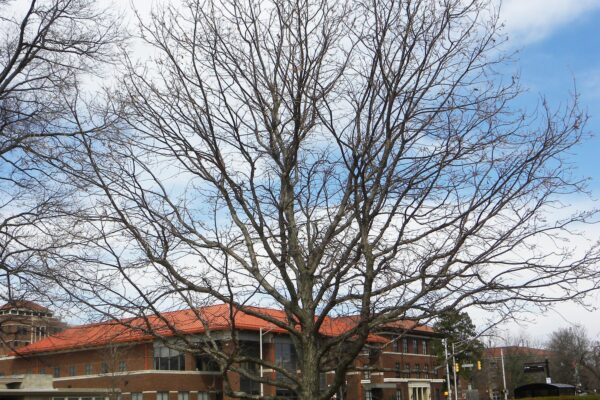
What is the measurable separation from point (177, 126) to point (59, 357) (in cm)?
5450

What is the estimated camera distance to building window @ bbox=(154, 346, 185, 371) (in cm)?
5194

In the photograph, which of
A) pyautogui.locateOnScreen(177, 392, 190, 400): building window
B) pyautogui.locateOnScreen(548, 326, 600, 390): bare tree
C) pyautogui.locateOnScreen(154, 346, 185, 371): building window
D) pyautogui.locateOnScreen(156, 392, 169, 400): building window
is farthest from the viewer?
pyautogui.locateOnScreen(548, 326, 600, 390): bare tree

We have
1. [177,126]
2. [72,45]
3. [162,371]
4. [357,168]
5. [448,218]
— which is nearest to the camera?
[357,168]

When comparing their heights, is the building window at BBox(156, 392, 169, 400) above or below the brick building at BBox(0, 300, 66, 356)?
below

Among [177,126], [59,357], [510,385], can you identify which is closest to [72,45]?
[177,126]

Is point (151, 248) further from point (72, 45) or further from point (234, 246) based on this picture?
point (72, 45)

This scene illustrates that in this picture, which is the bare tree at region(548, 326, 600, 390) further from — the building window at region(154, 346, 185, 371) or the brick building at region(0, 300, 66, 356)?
the brick building at region(0, 300, 66, 356)

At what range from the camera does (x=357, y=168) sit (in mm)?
8062

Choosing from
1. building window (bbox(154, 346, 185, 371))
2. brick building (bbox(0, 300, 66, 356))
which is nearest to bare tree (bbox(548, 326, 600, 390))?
building window (bbox(154, 346, 185, 371))

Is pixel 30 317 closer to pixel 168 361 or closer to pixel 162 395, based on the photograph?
pixel 162 395

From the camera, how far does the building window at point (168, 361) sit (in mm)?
51938

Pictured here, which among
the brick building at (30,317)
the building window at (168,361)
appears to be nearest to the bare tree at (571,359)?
the building window at (168,361)

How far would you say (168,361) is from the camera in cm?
5331

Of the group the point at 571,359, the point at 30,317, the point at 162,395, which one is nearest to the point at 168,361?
the point at 162,395
